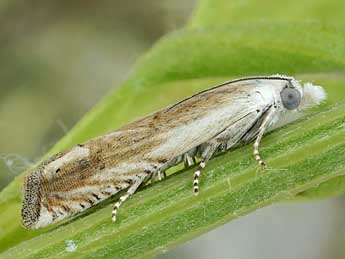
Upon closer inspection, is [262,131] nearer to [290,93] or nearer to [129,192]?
[290,93]

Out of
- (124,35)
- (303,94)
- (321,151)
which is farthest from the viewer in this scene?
(124,35)

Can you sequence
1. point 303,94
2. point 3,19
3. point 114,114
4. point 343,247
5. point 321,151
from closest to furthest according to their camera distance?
point 321,151
point 303,94
point 114,114
point 343,247
point 3,19

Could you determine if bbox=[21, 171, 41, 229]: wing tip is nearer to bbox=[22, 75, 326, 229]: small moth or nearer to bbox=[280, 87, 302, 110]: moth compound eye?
bbox=[22, 75, 326, 229]: small moth

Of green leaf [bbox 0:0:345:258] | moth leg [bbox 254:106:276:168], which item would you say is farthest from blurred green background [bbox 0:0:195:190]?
moth leg [bbox 254:106:276:168]

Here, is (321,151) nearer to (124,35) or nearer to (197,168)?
(197,168)

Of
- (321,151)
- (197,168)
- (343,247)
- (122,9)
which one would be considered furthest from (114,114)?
(122,9)

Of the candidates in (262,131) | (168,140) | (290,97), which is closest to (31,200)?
(168,140)

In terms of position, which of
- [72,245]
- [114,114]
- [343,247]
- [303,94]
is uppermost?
[343,247]
